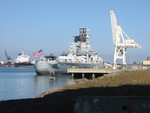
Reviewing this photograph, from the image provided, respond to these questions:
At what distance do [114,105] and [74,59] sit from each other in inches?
3903

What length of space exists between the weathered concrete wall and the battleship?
85.3 m

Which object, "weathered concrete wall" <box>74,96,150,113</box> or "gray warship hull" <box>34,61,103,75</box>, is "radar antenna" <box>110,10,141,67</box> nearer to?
"gray warship hull" <box>34,61,103,75</box>

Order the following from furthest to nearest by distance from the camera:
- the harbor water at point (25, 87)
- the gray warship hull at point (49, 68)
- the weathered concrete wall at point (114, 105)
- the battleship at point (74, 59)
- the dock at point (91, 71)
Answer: the battleship at point (74, 59) < the gray warship hull at point (49, 68) < the dock at point (91, 71) < the harbor water at point (25, 87) < the weathered concrete wall at point (114, 105)

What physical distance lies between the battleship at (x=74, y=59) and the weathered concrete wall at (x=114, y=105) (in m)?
85.3

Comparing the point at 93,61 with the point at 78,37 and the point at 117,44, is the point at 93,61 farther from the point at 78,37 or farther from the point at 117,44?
the point at 117,44

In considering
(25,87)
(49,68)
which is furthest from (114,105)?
(49,68)

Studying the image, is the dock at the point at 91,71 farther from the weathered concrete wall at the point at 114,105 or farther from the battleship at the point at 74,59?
the weathered concrete wall at the point at 114,105

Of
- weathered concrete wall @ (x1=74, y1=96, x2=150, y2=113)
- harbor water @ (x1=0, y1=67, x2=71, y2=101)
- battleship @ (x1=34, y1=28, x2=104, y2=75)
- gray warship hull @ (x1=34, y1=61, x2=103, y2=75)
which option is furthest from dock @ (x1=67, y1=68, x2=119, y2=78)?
weathered concrete wall @ (x1=74, y1=96, x2=150, y2=113)

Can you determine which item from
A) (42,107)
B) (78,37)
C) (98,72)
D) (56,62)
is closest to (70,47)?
(78,37)

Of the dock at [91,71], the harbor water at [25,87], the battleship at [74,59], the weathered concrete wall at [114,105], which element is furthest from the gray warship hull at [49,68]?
the weathered concrete wall at [114,105]

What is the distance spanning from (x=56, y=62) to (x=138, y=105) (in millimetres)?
89831

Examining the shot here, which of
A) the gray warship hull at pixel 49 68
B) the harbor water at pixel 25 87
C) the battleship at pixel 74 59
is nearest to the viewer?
the harbor water at pixel 25 87

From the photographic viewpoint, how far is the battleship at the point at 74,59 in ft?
317

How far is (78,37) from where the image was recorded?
117m
